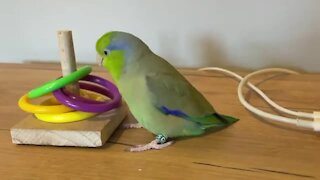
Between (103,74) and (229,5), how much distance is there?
26 centimetres

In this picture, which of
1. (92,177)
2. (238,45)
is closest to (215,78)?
(238,45)

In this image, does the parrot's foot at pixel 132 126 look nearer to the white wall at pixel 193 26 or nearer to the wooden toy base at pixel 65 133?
the wooden toy base at pixel 65 133

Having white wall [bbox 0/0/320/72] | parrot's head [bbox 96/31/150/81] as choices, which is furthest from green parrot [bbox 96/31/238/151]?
white wall [bbox 0/0/320/72]

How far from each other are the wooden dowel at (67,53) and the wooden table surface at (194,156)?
80 mm

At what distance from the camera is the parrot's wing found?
497mm

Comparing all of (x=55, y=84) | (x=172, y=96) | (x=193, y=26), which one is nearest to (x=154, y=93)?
(x=172, y=96)

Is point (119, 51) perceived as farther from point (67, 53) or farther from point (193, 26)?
point (193, 26)

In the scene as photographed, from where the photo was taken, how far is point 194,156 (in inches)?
19.4

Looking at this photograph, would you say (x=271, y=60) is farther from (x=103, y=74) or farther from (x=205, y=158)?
(x=205, y=158)

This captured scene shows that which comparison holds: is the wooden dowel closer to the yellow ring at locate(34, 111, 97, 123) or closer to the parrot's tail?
the yellow ring at locate(34, 111, 97, 123)

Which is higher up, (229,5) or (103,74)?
(229,5)

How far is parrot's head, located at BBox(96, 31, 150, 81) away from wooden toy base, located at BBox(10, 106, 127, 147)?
0.21ft

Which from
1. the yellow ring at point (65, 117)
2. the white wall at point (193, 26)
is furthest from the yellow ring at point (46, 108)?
the white wall at point (193, 26)

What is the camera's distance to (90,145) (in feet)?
1.71
